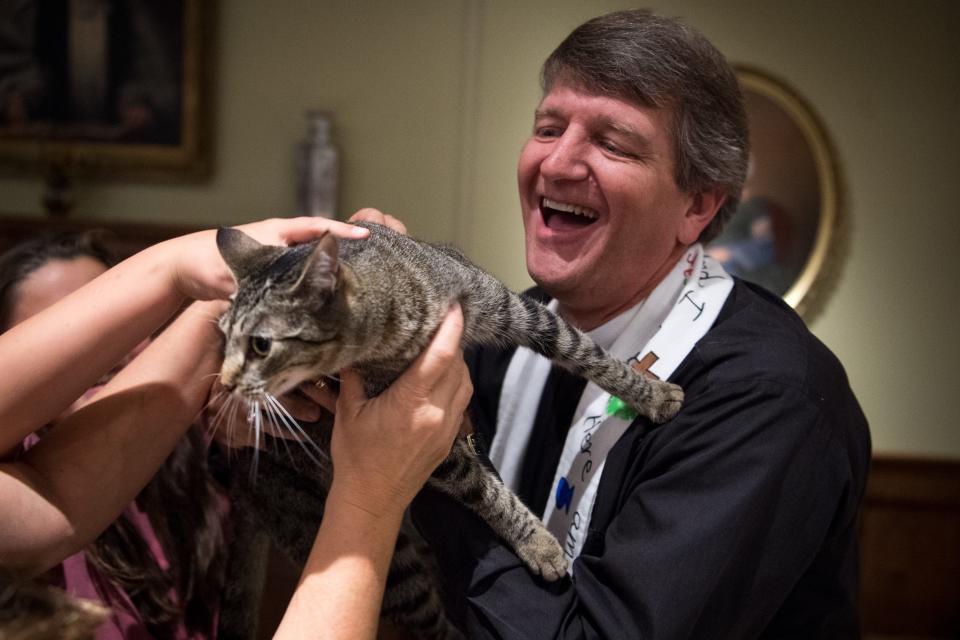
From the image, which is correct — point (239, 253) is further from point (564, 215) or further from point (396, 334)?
point (564, 215)

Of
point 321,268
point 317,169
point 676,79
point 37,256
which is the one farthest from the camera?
point 317,169

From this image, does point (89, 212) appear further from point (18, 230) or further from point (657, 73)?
point (657, 73)

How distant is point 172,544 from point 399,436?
65 cm

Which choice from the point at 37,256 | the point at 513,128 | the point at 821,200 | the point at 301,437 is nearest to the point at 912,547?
the point at 821,200

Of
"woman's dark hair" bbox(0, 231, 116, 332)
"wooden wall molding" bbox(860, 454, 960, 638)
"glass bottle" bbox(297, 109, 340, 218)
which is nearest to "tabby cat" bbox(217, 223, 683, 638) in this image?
"woman's dark hair" bbox(0, 231, 116, 332)

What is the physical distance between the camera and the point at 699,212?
4.91 ft

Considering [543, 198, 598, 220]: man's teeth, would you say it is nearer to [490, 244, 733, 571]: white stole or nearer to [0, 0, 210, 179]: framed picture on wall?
[490, 244, 733, 571]: white stole

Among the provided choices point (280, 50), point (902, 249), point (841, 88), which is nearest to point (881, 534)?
point (902, 249)

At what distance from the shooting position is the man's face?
1.37 meters

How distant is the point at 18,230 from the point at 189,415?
2.53 metres

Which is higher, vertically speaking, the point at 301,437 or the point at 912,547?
the point at 301,437

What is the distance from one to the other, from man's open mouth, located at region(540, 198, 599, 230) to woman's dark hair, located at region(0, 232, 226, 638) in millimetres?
834

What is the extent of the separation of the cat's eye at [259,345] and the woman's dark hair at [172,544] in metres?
0.53

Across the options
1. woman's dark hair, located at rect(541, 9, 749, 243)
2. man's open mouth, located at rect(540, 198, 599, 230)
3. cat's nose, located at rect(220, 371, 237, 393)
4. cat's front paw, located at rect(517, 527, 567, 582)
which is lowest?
cat's front paw, located at rect(517, 527, 567, 582)
